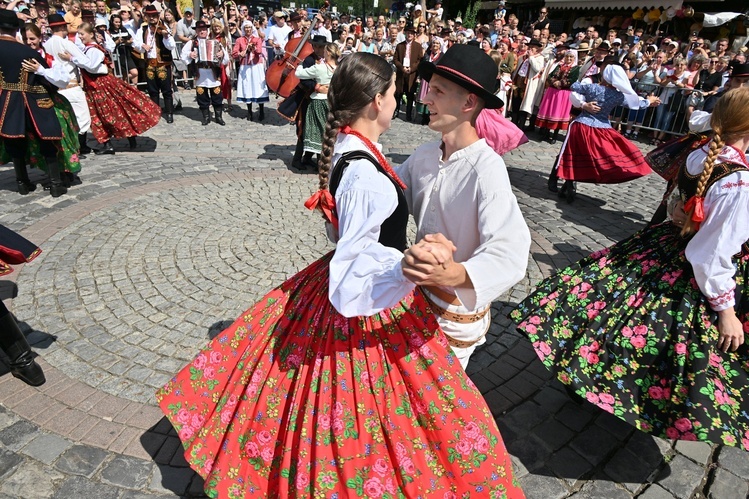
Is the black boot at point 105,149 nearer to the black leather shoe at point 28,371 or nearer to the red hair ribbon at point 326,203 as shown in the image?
the black leather shoe at point 28,371

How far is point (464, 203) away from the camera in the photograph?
1.90 metres

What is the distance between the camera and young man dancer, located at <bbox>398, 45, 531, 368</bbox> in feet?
5.08

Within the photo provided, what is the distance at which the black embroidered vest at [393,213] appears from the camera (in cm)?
177

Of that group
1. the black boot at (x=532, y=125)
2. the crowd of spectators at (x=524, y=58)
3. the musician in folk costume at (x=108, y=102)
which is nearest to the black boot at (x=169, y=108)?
the crowd of spectators at (x=524, y=58)

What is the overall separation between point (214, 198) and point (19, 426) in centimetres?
372

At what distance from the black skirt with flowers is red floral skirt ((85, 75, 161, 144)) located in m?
6.70

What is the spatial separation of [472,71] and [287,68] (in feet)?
23.3

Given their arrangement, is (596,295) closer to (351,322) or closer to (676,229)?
(676,229)

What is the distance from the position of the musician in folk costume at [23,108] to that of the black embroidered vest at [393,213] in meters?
5.07

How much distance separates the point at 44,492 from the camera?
2340mm

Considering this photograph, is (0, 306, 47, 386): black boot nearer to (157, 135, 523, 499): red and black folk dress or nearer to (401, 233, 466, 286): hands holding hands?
(157, 135, 523, 499): red and black folk dress

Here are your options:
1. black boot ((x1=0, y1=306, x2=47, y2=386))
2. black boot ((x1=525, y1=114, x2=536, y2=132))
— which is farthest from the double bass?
black boot ((x1=0, y1=306, x2=47, y2=386))

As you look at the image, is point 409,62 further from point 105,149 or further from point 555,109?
point 105,149

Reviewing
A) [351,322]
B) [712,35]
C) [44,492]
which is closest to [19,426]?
[44,492]
